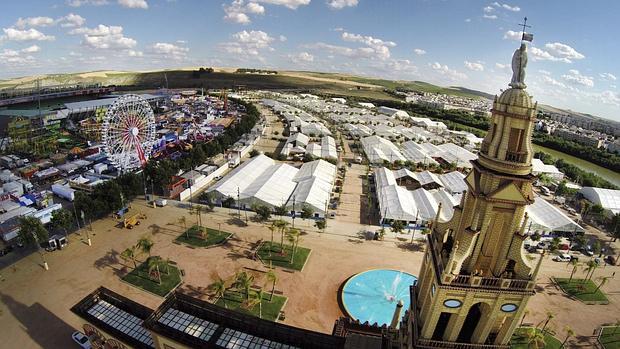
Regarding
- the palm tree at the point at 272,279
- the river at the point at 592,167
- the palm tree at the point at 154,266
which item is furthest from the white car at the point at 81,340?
the river at the point at 592,167

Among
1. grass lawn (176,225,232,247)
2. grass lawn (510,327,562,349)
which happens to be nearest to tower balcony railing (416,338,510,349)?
grass lawn (510,327,562,349)

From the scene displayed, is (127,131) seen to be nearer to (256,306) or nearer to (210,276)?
(210,276)

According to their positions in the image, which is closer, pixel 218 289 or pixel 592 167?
pixel 218 289

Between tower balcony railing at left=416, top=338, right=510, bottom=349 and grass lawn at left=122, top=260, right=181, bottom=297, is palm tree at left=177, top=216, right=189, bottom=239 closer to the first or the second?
grass lawn at left=122, top=260, right=181, bottom=297

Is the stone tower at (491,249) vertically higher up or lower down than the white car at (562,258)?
higher up

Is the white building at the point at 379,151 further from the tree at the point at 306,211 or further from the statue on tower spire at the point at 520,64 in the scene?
the statue on tower spire at the point at 520,64

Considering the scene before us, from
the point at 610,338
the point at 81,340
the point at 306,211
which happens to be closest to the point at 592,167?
the point at 610,338
